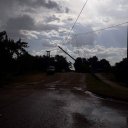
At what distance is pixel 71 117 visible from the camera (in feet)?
40.7

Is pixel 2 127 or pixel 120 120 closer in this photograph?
pixel 2 127

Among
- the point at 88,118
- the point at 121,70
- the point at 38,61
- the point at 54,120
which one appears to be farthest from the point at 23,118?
the point at 38,61

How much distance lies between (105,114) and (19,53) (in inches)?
2078

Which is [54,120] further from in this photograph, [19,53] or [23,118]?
[19,53]

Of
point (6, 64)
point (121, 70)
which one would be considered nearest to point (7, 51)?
point (6, 64)

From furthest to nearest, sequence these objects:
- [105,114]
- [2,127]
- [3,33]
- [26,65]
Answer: [26,65]
[3,33]
[105,114]
[2,127]

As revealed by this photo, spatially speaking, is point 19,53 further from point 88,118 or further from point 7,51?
point 88,118

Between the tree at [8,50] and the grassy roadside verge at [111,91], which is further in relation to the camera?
the tree at [8,50]

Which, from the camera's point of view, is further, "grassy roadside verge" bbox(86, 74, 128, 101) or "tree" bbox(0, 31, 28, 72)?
"tree" bbox(0, 31, 28, 72)

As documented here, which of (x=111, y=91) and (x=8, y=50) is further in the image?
(x=8, y=50)

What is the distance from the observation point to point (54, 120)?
11.6 meters

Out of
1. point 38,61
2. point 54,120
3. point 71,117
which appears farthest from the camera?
point 38,61

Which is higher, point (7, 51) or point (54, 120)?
point (7, 51)

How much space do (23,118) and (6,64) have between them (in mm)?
43888
